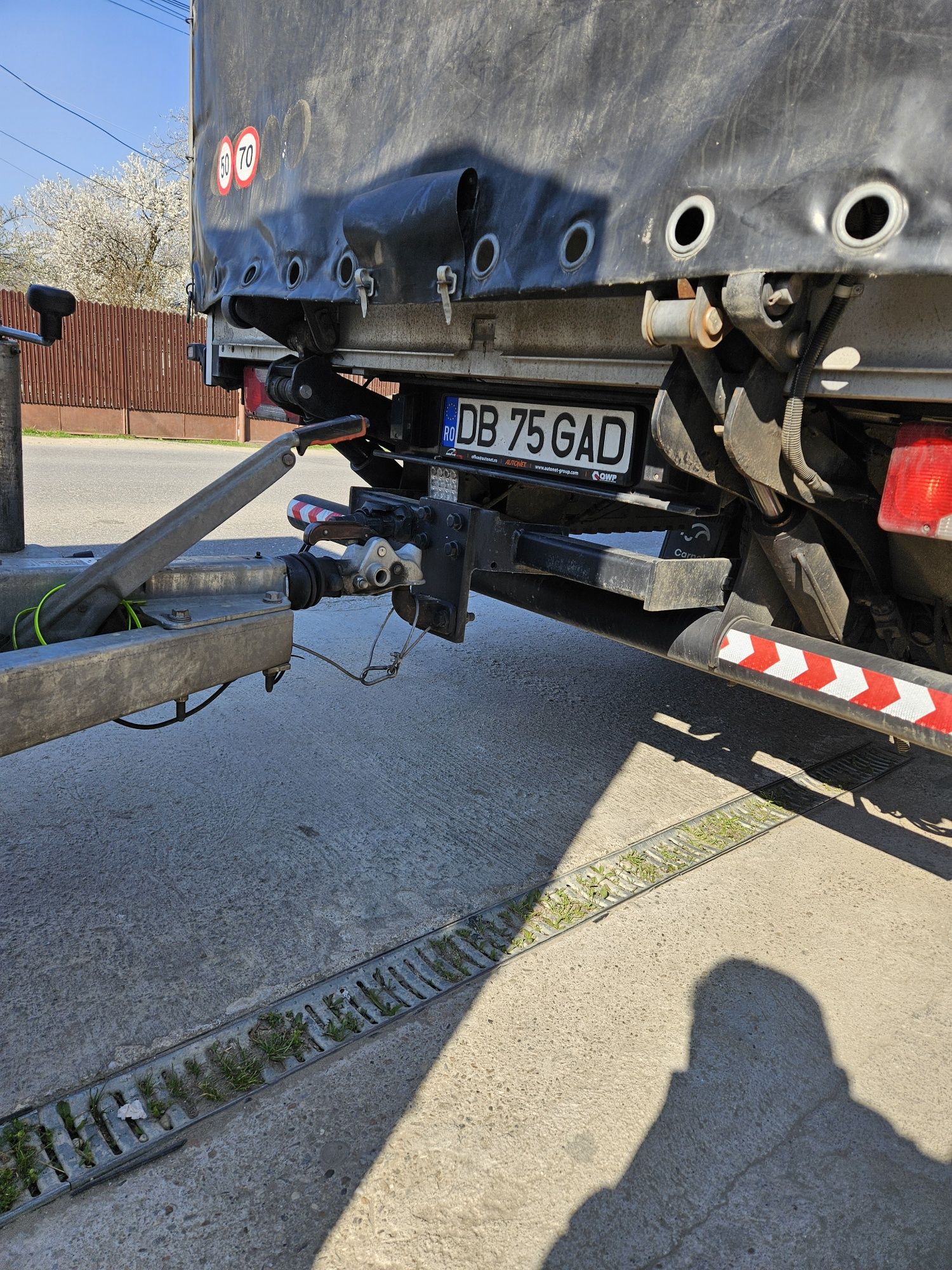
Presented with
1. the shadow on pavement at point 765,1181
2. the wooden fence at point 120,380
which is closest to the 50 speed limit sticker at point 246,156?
the shadow on pavement at point 765,1181

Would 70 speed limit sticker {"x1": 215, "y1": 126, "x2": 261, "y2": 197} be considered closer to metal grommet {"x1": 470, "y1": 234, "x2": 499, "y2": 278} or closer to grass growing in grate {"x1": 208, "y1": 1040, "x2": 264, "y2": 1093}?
metal grommet {"x1": 470, "y1": 234, "x2": 499, "y2": 278}

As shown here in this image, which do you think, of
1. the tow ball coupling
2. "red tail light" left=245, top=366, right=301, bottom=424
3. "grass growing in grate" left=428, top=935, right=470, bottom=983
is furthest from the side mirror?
"grass growing in grate" left=428, top=935, right=470, bottom=983

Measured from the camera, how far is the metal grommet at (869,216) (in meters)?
1.68

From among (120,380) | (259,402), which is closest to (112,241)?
(120,380)

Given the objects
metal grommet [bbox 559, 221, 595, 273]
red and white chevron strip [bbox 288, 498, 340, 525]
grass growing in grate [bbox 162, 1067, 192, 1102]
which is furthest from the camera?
red and white chevron strip [bbox 288, 498, 340, 525]

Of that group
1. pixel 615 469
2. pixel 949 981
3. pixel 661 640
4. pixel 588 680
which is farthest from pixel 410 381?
pixel 949 981

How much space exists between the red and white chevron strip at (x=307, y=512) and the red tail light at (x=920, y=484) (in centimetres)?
223

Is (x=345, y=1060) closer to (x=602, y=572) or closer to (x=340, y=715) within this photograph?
(x=602, y=572)

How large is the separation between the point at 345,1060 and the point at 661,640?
1626 mm

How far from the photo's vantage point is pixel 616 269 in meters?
2.12

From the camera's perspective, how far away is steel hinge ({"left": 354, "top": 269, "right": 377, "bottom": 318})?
2.73m

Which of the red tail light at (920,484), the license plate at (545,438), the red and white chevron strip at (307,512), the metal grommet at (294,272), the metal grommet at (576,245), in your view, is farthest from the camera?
the red and white chevron strip at (307,512)

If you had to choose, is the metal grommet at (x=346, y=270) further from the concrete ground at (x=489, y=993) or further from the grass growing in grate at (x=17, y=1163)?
the grass growing in grate at (x=17, y=1163)

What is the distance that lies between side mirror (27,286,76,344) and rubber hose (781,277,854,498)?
1.82 m
